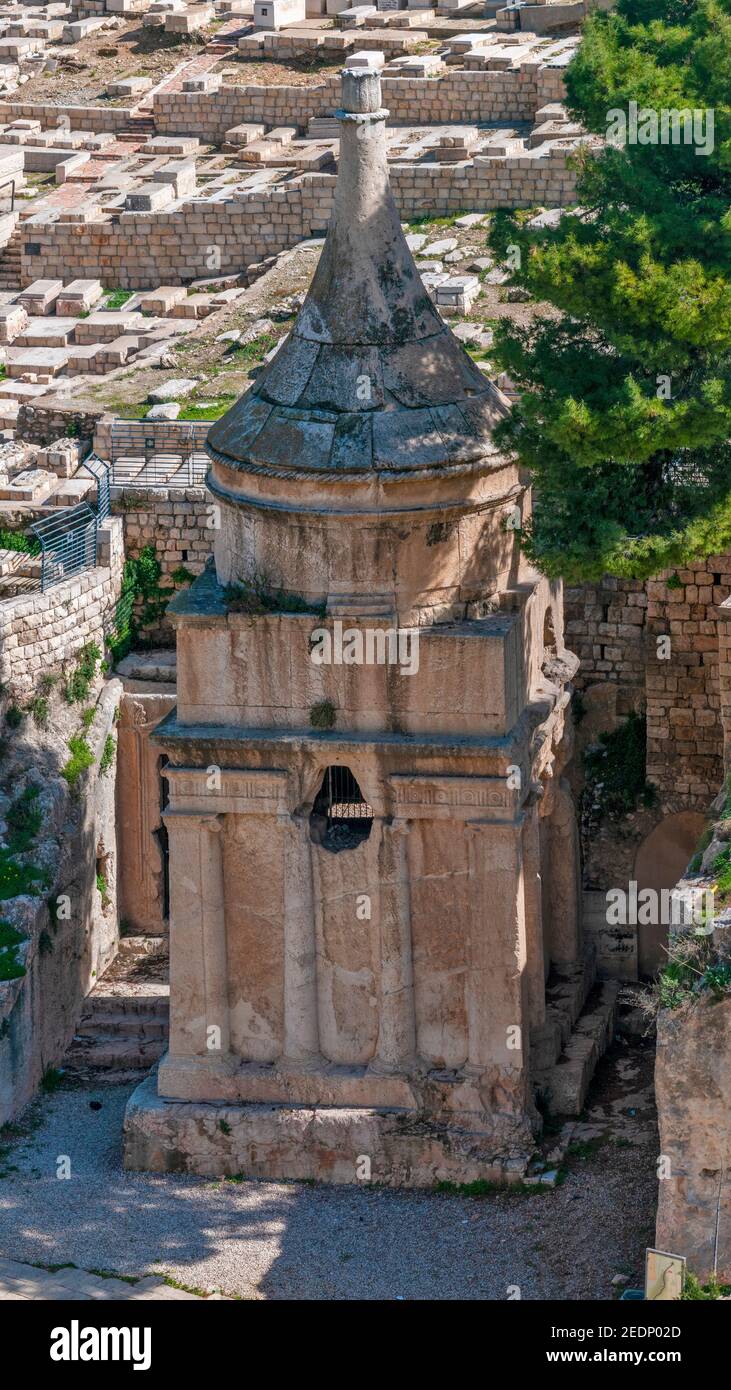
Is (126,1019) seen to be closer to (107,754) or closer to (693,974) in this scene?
(107,754)

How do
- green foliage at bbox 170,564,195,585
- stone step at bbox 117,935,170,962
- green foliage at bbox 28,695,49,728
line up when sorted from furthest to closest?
green foliage at bbox 170,564,195,585 < stone step at bbox 117,935,170,962 < green foliage at bbox 28,695,49,728

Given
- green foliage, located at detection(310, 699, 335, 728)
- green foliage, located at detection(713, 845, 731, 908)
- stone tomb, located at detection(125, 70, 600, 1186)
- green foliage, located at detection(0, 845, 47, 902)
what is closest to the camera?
green foliage, located at detection(713, 845, 731, 908)

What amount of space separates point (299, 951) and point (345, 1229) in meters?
2.67

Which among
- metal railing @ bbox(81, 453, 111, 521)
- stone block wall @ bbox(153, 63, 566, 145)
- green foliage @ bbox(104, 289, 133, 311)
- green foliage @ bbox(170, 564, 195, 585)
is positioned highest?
stone block wall @ bbox(153, 63, 566, 145)

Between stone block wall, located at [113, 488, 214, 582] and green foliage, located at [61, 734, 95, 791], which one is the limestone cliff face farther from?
stone block wall, located at [113, 488, 214, 582]

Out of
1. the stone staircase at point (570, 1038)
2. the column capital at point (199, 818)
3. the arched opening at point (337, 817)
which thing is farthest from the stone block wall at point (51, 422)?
the column capital at point (199, 818)

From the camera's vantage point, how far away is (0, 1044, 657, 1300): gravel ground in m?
28.8

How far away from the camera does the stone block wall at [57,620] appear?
35344 mm

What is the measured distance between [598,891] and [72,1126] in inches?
261

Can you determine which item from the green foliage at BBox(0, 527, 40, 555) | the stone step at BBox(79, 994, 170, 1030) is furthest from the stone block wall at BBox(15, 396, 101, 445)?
the stone step at BBox(79, 994, 170, 1030)

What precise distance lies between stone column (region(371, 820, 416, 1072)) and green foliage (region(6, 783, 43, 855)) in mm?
5604

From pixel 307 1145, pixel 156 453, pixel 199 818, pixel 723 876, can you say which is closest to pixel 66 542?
pixel 156 453

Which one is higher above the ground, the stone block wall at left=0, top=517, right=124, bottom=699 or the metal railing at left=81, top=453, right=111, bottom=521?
the metal railing at left=81, top=453, right=111, bottom=521

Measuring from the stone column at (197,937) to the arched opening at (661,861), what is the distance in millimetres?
6006
